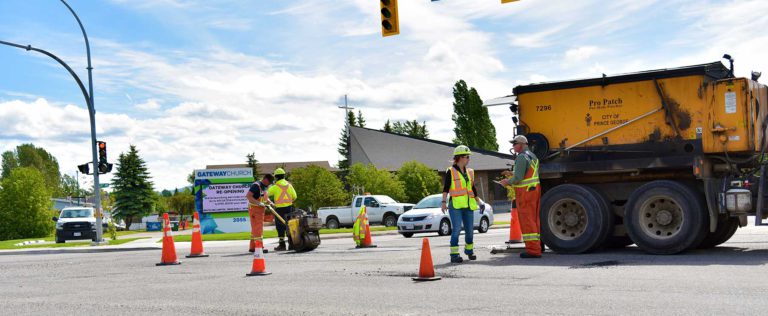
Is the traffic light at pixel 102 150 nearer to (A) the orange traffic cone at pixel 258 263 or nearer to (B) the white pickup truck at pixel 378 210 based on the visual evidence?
(B) the white pickup truck at pixel 378 210

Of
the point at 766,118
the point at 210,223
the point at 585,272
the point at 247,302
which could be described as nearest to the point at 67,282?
the point at 247,302

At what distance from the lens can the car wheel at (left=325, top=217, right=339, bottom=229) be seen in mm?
44053

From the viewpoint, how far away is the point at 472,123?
3378 inches

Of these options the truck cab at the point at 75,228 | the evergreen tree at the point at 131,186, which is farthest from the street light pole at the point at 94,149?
the evergreen tree at the point at 131,186

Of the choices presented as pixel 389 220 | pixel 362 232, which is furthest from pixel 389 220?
pixel 362 232

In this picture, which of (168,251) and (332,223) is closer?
(168,251)

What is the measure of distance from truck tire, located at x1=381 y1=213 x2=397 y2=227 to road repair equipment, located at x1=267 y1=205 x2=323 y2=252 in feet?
71.2

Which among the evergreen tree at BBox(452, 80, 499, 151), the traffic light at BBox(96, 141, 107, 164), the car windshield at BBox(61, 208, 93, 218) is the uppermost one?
the evergreen tree at BBox(452, 80, 499, 151)

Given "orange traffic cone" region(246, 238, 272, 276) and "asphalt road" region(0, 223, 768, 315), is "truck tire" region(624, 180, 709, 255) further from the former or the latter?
"orange traffic cone" region(246, 238, 272, 276)

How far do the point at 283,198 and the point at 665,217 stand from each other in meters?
8.44

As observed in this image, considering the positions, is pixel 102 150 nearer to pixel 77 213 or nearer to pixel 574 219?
pixel 77 213

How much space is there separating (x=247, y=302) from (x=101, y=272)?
6.45m

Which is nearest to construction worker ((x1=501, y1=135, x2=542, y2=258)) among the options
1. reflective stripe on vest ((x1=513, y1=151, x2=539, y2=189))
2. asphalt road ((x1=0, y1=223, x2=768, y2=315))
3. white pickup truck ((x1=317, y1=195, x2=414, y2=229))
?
reflective stripe on vest ((x1=513, y1=151, x2=539, y2=189))

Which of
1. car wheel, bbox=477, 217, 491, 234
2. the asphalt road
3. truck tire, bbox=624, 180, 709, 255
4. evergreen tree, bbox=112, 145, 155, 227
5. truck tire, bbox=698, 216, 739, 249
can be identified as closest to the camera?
the asphalt road
